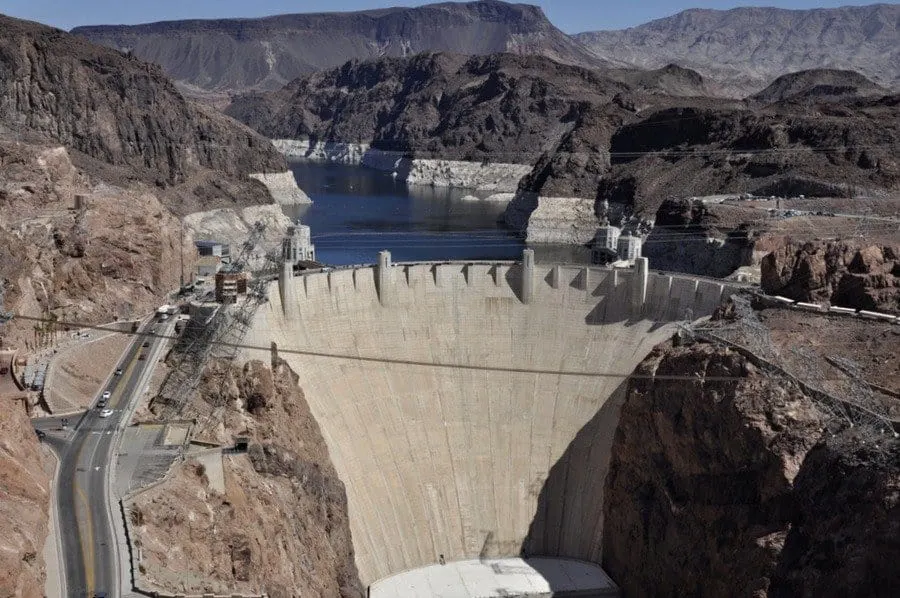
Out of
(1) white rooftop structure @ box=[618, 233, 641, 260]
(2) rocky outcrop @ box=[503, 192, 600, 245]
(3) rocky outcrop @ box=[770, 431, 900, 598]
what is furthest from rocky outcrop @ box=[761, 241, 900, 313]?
(2) rocky outcrop @ box=[503, 192, 600, 245]

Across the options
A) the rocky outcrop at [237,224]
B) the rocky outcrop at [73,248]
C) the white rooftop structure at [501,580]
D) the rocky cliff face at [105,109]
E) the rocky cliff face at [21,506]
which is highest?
the rocky cliff face at [105,109]

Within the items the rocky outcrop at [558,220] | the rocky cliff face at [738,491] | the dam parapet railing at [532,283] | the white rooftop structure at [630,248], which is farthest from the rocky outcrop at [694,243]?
the rocky cliff face at [738,491]

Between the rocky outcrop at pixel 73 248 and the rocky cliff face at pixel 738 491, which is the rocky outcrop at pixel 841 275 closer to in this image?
the rocky cliff face at pixel 738 491

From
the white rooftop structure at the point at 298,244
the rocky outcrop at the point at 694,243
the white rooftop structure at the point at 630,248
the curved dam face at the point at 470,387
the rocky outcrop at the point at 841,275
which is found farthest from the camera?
the white rooftop structure at the point at 630,248

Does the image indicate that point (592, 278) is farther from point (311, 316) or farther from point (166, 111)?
point (166, 111)

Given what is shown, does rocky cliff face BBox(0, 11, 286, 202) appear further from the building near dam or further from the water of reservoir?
the building near dam
